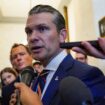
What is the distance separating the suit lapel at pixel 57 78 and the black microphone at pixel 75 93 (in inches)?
15.2

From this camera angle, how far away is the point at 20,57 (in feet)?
7.05

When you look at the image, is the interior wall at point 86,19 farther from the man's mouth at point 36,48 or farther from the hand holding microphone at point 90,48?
the hand holding microphone at point 90,48

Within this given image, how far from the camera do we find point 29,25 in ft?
4.11

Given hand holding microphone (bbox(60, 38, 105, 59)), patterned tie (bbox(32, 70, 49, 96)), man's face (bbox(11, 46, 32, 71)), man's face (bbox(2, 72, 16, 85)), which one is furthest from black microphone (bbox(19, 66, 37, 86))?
man's face (bbox(2, 72, 16, 85))

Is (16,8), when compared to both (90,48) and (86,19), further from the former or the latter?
(90,48)

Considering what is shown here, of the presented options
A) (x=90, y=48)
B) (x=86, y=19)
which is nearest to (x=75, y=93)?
(x=90, y=48)

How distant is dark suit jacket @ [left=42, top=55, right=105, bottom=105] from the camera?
954 mm

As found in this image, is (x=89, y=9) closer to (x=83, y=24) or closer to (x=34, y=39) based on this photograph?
(x=83, y=24)

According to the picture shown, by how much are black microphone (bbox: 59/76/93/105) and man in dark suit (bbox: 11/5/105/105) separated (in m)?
0.32

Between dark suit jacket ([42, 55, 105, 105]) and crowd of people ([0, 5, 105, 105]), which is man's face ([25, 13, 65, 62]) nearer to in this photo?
crowd of people ([0, 5, 105, 105])

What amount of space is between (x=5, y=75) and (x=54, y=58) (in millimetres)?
1834

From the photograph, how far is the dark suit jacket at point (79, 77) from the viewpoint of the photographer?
954mm

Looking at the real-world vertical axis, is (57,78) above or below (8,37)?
below

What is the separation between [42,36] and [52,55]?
0.31 ft
